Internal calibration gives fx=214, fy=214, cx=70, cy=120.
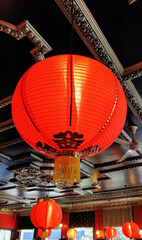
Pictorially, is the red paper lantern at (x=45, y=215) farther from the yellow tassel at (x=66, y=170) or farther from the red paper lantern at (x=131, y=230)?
the yellow tassel at (x=66, y=170)

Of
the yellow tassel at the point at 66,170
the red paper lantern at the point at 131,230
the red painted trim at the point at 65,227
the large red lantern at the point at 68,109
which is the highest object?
the large red lantern at the point at 68,109

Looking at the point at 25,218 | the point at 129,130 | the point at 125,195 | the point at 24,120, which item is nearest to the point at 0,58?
the point at 24,120

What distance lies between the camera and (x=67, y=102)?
3.66 feet

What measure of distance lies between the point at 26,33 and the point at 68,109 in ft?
3.88

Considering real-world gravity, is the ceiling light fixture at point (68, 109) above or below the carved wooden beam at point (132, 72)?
below

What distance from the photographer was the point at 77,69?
1.20 meters

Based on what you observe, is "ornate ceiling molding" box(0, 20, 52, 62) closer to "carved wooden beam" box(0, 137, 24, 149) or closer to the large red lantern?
the large red lantern

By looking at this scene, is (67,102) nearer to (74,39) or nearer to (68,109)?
(68,109)

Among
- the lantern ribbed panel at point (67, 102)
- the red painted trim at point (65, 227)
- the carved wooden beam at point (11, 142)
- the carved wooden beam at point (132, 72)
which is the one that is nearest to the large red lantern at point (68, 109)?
the lantern ribbed panel at point (67, 102)

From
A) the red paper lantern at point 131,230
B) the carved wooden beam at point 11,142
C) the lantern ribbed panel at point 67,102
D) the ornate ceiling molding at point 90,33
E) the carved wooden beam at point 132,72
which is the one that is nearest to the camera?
the lantern ribbed panel at point 67,102

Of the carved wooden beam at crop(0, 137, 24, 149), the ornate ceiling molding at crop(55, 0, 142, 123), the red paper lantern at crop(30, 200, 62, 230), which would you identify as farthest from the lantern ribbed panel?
the red paper lantern at crop(30, 200, 62, 230)

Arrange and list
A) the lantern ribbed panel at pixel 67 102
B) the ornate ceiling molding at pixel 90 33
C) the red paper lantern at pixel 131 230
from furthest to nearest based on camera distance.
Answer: the red paper lantern at pixel 131 230 → the ornate ceiling molding at pixel 90 33 → the lantern ribbed panel at pixel 67 102

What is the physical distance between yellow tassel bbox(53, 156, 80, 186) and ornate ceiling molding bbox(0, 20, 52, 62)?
4.14 feet

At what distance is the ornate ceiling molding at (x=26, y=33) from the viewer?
1908 mm
